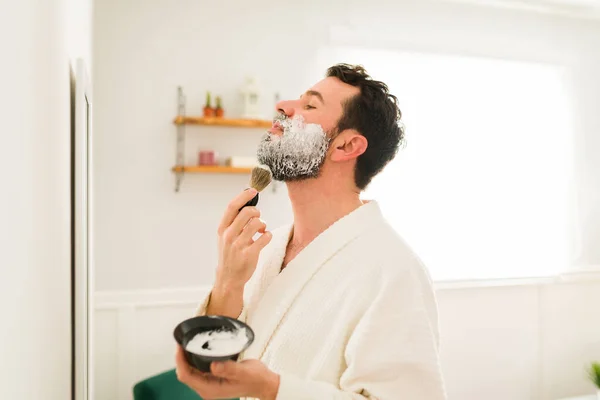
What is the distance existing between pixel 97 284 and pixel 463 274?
2.23 meters

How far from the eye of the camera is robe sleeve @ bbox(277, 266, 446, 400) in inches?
36.7

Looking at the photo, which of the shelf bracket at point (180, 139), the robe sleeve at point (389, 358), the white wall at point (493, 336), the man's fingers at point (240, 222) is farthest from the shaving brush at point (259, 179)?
the white wall at point (493, 336)

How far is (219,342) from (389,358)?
0.36 meters

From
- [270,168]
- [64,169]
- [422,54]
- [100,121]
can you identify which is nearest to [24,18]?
[64,169]

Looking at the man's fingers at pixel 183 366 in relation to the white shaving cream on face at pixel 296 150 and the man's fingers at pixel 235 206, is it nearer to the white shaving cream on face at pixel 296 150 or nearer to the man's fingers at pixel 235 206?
the man's fingers at pixel 235 206

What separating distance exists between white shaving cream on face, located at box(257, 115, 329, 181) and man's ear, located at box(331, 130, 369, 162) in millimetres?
27

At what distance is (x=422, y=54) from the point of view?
3105mm

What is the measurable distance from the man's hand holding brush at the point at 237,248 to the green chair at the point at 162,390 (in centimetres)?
116

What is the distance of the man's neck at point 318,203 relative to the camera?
127cm

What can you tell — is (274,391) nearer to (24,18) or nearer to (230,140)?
(24,18)

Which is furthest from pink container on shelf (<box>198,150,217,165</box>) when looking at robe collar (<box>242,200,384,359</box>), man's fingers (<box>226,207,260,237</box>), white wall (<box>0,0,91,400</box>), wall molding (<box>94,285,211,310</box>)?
white wall (<box>0,0,91,400</box>)

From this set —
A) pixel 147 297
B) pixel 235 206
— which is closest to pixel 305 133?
pixel 235 206

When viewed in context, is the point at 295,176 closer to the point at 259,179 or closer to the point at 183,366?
Answer: the point at 259,179

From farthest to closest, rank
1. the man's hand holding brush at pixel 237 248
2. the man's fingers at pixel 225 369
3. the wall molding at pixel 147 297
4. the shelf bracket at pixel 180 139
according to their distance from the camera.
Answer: the shelf bracket at pixel 180 139 < the wall molding at pixel 147 297 < the man's hand holding brush at pixel 237 248 < the man's fingers at pixel 225 369
